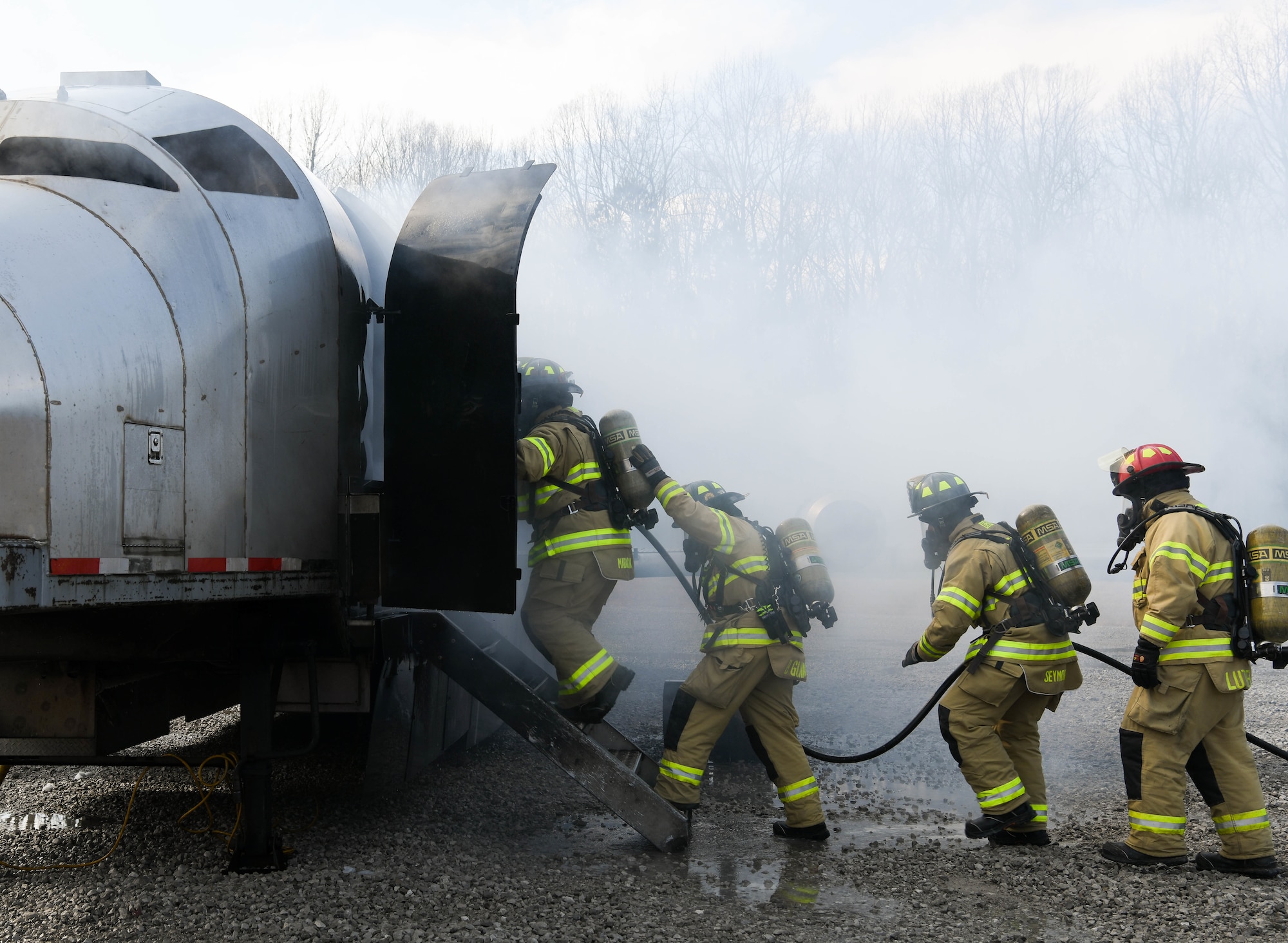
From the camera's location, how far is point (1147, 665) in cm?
442

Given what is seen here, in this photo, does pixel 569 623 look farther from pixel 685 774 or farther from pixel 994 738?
pixel 994 738

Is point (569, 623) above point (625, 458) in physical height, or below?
below

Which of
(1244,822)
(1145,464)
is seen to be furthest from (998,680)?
(1145,464)

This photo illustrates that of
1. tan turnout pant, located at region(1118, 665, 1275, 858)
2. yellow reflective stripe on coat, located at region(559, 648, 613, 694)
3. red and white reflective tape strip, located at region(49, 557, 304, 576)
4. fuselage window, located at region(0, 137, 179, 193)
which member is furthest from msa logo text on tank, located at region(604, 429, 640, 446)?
tan turnout pant, located at region(1118, 665, 1275, 858)

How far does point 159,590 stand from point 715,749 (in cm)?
398

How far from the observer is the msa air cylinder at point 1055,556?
4.88 meters

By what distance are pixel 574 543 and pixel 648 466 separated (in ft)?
1.65

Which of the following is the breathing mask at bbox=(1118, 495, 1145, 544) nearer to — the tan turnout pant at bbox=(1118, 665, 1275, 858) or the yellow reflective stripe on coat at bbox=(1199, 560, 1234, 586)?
the yellow reflective stripe on coat at bbox=(1199, 560, 1234, 586)

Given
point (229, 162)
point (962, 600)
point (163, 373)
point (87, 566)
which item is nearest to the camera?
point (87, 566)

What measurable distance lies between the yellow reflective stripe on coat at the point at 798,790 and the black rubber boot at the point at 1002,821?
2.38ft

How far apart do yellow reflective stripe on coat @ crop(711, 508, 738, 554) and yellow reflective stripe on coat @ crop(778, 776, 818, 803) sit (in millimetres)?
1143

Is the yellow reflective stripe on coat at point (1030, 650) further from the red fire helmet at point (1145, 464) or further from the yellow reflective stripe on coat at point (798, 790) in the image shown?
the yellow reflective stripe on coat at point (798, 790)

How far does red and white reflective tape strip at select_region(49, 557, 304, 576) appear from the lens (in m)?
2.76

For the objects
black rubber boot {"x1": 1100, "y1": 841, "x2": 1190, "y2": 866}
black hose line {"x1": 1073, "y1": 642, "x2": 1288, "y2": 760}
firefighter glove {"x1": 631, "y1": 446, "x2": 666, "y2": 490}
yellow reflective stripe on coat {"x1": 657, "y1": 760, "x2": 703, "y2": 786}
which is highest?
firefighter glove {"x1": 631, "y1": 446, "x2": 666, "y2": 490}
